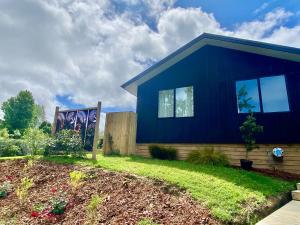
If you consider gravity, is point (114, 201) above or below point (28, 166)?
below

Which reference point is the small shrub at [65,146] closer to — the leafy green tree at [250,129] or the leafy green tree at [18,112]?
the leafy green tree at [250,129]

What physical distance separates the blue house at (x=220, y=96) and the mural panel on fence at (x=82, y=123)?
149 inches

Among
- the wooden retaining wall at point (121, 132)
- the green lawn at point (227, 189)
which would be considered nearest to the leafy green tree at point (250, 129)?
the green lawn at point (227, 189)

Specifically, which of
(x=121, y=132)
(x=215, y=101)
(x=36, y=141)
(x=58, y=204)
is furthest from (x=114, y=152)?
(x=58, y=204)

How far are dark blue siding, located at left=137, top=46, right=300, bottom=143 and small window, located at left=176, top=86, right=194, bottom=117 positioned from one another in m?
0.25

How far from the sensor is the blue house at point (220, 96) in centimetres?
881

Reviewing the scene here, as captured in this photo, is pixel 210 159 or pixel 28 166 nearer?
pixel 28 166

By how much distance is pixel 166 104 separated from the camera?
1180 cm

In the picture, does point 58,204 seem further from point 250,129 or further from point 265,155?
point 265,155

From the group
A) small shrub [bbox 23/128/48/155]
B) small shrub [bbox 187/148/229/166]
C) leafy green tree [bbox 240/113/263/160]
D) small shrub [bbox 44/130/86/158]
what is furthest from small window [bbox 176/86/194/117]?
small shrub [bbox 23/128/48/155]

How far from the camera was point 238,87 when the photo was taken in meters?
9.97

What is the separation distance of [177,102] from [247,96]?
349 cm

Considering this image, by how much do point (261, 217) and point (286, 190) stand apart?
2.34 metres

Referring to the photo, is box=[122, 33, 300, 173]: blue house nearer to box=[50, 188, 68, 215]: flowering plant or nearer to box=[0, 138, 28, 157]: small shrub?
box=[0, 138, 28, 157]: small shrub
